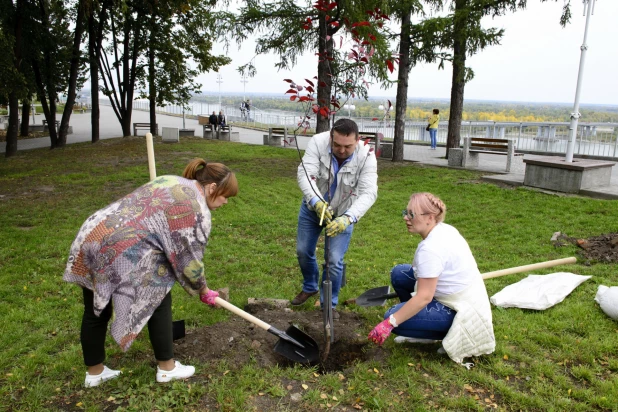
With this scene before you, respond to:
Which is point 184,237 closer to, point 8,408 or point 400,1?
point 8,408

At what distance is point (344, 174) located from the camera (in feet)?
13.0

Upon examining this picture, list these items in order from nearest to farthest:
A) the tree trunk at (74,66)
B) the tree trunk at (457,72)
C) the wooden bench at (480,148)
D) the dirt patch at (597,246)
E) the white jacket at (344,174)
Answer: the white jacket at (344,174) → the dirt patch at (597,246) → the tree trunk at (457,72) → the wooden bench at (480,148) → the tree trunk at (74,66)

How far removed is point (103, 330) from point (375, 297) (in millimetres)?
2261

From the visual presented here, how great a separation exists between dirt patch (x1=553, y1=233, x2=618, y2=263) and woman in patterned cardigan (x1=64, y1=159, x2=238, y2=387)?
455 cm

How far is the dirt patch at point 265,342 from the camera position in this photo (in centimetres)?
346

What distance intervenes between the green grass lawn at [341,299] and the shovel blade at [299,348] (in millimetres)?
116

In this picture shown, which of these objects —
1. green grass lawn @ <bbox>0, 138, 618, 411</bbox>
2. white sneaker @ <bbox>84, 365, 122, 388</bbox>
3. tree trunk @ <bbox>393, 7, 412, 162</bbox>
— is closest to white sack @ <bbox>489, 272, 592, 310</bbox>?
green grass lawn @ <bbox>0, 138, 618, 411</bbox>

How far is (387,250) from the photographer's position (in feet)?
20.7

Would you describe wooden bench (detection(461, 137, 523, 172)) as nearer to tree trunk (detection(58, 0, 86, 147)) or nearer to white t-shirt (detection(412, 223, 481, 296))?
white t-shirt (detection(412, 223, 481, 296))

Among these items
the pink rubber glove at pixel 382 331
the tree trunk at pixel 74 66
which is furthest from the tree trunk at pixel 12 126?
the pink rubber glove at pixel 382 331

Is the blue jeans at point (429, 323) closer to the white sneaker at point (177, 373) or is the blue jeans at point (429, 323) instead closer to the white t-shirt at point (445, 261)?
the white t-shirt at point (445, 261)

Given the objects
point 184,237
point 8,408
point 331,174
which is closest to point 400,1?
point 331,174

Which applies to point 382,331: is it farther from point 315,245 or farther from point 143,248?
point 143,248

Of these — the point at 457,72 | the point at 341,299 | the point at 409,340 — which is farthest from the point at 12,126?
the point at 409,340
